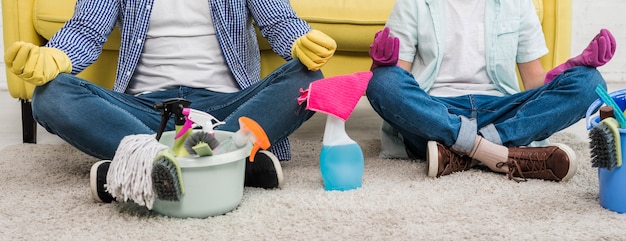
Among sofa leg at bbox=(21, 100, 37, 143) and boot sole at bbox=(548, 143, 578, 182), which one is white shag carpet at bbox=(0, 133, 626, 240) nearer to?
boot sole at bbox=(548, 143, 578, 182)

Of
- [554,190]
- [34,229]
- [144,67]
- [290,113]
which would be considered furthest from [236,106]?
[554,190]

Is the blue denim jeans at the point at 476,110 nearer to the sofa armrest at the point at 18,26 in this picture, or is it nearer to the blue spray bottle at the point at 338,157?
the blue spray bottle at the point at 338,157

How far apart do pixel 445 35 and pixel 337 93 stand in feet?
1.26

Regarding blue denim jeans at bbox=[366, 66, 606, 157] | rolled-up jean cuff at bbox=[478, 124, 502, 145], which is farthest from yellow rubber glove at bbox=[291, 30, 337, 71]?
rolled-up jean cuff at bbox=[478, 124, 502, 145]

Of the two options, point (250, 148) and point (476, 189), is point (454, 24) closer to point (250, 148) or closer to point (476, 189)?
point (476, 189)

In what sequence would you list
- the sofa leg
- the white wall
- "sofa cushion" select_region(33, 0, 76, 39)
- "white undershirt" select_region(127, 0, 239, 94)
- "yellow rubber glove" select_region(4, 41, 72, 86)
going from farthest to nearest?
the white wall → the sofa leg → "sofa cushion" select_region(33, 0, 76, 39) → "white undershirt" select_region(127, 0, 239, 94) → "yellow rubber glove" select_region(4, 41, 72, 86)

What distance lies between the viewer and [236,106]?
133 centimetres

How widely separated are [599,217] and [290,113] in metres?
0.55

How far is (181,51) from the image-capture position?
4.62ft

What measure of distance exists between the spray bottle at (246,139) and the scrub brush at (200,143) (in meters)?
0.02

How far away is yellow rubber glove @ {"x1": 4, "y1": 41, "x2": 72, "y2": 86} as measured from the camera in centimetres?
113

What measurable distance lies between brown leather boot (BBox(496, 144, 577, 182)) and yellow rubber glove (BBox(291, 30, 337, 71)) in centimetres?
40

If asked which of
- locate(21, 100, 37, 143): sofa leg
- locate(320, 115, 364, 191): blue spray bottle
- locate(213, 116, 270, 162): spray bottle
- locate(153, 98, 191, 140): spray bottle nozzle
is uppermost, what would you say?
locate(153, 98, 191, 140): spray bottle nozzle

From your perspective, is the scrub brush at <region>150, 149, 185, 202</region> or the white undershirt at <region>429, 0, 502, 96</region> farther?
the white undershirt at <region>429, 0, 502, 96</region>
